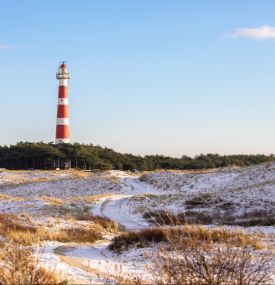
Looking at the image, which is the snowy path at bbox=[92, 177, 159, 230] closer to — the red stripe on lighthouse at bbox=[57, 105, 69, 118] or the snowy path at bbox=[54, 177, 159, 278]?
the snowy path at bbox=[54, 177, 159, 278]

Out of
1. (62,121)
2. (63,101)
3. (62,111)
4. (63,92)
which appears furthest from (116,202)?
(63,92)

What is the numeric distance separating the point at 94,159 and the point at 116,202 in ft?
140

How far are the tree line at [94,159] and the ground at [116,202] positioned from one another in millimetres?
10772

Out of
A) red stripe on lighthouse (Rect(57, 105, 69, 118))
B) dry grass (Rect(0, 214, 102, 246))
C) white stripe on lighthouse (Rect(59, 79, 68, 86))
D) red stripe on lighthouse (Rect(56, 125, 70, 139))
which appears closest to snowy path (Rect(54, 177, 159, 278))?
dry grass (Rect(0, 214, 102, 246))

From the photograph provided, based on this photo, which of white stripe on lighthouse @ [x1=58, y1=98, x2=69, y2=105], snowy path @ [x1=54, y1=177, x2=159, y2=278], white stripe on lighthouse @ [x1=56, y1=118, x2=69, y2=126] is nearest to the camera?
snowy path @ [x1=54, y1=177, x2=159, y2=278]

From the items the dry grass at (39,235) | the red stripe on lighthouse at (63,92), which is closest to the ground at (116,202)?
the dry grass at (39,235)

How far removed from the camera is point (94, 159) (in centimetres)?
8050

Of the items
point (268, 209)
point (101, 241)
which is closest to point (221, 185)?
point (268, 209)

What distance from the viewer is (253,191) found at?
124 feet

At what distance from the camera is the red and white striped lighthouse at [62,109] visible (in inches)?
3012

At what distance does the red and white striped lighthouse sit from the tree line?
4.73 ft

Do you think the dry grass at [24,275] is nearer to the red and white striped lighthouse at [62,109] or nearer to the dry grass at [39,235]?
the dry grass at [39,235]

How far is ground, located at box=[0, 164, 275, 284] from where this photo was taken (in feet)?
44.0

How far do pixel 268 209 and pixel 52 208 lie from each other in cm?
1287
